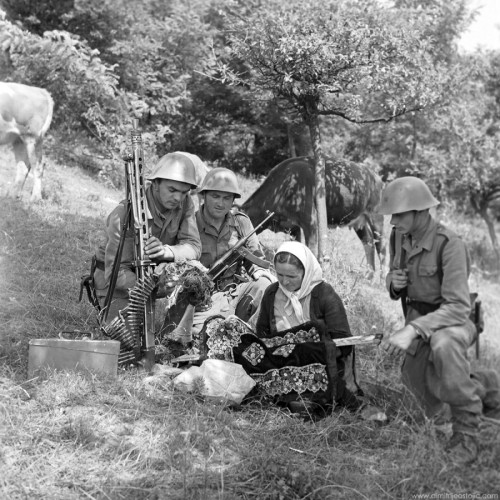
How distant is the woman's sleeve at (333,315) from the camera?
4.88m

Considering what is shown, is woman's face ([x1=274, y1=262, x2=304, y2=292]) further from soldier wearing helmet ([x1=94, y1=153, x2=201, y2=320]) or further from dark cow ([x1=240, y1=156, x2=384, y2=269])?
dark cow ([x1=240, y1=156, x2=384, y2=269])

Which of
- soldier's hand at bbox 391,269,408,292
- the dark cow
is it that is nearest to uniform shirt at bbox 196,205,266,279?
soldier's hand at bbox 391,269,408,292

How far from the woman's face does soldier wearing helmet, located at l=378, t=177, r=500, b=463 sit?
67 centimetres

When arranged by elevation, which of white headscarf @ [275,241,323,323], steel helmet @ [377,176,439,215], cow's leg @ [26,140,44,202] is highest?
cow's leg @ [26,140,44,202]

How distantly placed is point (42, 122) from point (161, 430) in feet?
30.2

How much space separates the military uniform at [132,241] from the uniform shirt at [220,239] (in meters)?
0.51

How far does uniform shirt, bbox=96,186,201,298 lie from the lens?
5.42m

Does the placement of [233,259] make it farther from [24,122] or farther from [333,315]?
[24,122]

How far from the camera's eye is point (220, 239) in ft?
21.0

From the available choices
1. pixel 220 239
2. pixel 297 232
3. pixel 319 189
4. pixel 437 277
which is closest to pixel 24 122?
pixel 297 232

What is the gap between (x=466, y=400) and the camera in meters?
4.09

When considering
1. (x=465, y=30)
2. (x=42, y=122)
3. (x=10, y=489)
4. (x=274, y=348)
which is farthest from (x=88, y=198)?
(x=465, y=30)

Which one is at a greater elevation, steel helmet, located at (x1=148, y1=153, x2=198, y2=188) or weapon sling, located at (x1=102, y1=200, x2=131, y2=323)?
steel helmet, located at (x1=148, y1=153, x2=198, y2=188)

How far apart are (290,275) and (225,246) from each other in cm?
162
